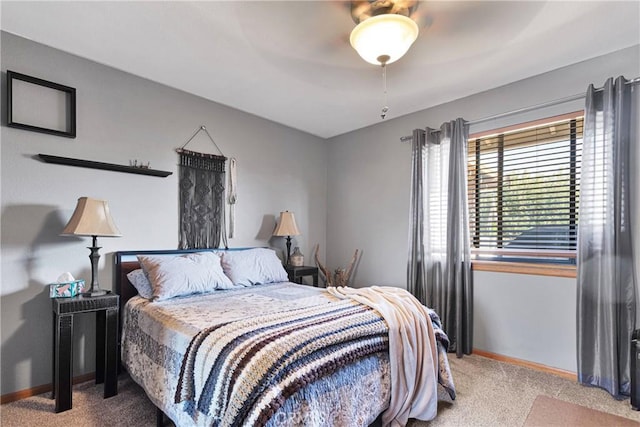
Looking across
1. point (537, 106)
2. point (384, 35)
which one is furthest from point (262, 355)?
point (537, 106)

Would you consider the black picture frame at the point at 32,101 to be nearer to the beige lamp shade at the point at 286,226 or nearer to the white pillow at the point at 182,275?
the white pillow at the point at 182,275

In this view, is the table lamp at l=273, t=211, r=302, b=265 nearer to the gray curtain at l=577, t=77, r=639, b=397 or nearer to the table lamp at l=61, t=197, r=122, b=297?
the table lamp at l=61, t=197, r=122, b=297

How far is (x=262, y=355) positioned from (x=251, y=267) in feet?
5.92

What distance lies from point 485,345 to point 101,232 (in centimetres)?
343

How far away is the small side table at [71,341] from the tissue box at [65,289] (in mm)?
59

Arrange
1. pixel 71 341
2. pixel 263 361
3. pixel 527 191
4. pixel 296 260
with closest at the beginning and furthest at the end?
pixel 263 361 → pixel 71 341 → pixel 527 191 → pixel 296 260

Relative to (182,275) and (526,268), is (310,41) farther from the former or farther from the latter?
(526,268)

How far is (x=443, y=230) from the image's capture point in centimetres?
332

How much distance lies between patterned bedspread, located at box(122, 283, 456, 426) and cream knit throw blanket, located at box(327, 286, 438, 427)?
0.06 metres

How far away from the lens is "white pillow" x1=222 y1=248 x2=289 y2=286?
305 cm

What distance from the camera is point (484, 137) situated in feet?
10.6

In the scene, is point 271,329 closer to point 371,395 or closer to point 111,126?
point 371,395

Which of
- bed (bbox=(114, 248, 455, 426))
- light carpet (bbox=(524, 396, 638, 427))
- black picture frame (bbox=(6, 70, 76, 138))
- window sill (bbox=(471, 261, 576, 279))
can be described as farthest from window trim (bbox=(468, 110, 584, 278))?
black picture frame (bbox=(6, 70, 76, 138))

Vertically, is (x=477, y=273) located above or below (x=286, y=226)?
below
